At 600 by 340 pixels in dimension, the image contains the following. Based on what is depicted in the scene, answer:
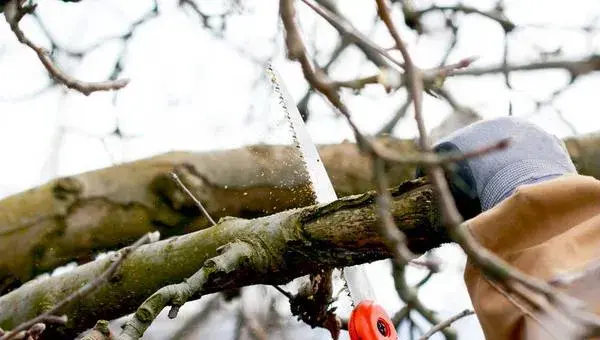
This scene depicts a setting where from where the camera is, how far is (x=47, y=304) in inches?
55.1

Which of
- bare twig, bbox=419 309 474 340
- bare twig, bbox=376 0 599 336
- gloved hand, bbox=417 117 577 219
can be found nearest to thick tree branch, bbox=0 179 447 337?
gloved hand, bbox=417 117 577 219

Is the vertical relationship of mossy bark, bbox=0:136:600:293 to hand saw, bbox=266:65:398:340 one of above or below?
below

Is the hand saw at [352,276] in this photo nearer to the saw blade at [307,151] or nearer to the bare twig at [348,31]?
the saw blade at [307,151]

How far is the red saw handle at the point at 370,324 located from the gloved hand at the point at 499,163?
0.21 metres

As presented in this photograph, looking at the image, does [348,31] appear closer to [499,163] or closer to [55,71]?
[499,163]

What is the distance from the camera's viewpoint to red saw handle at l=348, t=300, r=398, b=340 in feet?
3.62

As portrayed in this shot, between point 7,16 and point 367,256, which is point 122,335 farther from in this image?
point 7,16

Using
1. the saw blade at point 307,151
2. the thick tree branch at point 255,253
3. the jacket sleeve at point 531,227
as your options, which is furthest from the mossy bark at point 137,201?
the jacket sleeve at point 531,227

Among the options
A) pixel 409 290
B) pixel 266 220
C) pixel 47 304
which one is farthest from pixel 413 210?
pixel 409 290

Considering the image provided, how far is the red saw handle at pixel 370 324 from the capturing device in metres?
1.10

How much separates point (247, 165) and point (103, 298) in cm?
52

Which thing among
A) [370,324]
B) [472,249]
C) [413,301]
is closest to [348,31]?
[472,249]

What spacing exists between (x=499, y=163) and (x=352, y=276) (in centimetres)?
43

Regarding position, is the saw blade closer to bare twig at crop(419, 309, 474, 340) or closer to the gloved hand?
bare twig at crop(419, 309, 474, 340)
